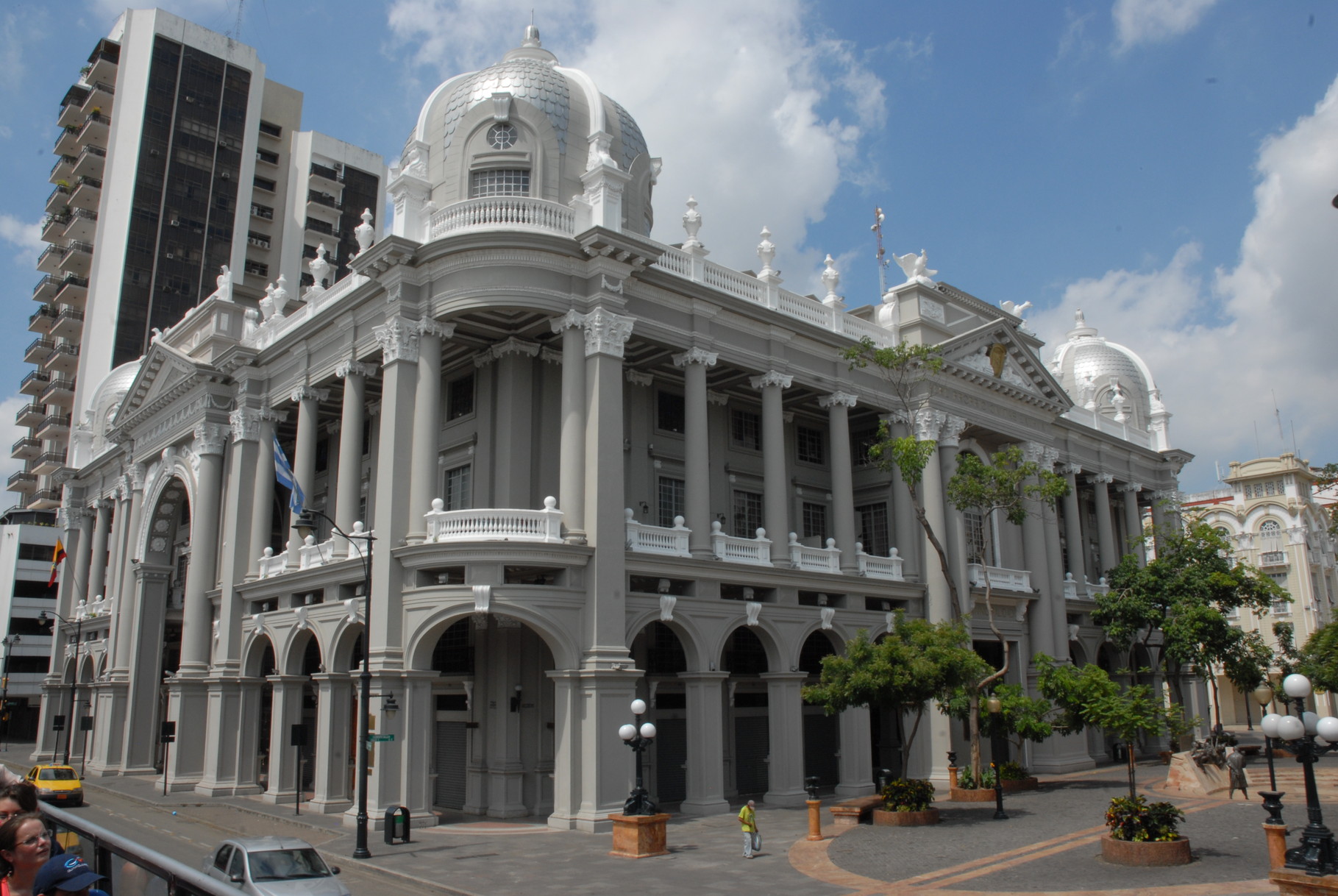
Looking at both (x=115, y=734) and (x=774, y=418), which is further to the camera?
(x=115, y=734)

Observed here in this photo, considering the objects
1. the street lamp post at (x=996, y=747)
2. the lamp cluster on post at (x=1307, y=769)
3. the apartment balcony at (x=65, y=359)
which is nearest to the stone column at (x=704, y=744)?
the street lamp post at (x=996, y=747)

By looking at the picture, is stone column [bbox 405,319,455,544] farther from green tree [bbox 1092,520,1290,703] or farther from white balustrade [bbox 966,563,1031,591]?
green tree [bbox 1092,520,1290,703]

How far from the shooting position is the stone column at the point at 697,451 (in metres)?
29.4

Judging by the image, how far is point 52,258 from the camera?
77.8 metres

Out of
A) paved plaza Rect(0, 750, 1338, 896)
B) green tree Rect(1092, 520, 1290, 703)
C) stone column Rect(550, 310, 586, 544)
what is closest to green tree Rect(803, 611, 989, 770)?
paved plaza Rect(0, 750, 1338, 896)

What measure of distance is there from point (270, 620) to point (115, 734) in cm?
1489

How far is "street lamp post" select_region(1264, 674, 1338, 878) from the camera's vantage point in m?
13.7

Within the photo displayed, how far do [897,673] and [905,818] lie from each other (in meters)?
3.38

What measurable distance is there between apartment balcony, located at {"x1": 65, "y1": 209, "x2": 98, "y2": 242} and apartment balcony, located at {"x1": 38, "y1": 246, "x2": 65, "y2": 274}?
6.26ft

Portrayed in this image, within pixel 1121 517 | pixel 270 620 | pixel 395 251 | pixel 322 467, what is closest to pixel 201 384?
pixel 322 467

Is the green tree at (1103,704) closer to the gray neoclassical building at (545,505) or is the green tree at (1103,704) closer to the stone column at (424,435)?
the gray neoclassical building at (545,505)

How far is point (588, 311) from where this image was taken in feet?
92.0

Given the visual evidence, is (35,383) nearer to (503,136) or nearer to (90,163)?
(90,163)

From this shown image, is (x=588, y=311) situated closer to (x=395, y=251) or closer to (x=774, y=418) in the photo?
(x=395, y=251)
